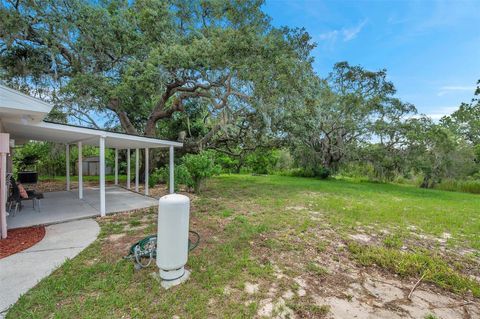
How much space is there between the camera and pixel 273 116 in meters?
10.3

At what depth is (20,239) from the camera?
3736mm

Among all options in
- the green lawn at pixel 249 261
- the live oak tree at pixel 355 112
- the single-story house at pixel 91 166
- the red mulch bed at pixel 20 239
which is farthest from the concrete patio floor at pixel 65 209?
the single-story house at pixel 91 166

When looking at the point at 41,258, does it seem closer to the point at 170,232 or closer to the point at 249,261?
the point at 170,232

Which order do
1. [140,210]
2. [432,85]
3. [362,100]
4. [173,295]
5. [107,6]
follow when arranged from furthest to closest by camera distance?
[362,100]
[432,85]
[107,6]
[140,210]
[173,295]

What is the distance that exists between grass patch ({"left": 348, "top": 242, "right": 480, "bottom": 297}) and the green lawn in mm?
14

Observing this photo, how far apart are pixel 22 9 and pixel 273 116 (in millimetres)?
10023

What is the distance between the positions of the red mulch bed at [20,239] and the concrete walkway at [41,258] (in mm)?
101

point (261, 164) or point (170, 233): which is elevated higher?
point (170, 233)

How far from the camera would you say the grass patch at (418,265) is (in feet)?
9.07

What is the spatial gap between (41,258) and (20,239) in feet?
3.71

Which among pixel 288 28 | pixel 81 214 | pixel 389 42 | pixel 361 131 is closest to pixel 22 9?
pixel 81 214

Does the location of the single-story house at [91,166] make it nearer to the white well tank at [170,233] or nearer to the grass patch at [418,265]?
the white well tank at [170,233]

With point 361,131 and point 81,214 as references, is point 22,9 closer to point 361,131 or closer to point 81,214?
point 81,214

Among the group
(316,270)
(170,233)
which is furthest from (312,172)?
(170,233)
